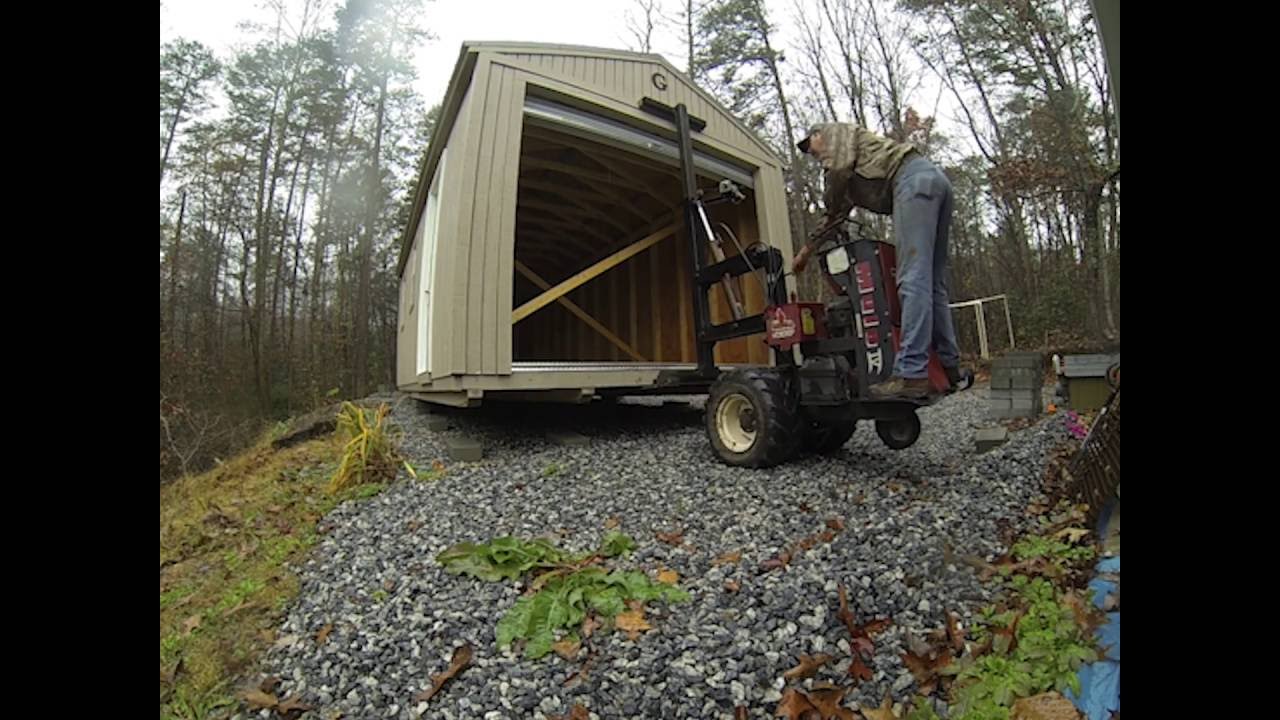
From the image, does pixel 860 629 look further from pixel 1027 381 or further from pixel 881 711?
pixel 1027 381

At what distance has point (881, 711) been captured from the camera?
41.1 inches

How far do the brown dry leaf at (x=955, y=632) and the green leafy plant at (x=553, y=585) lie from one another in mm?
660

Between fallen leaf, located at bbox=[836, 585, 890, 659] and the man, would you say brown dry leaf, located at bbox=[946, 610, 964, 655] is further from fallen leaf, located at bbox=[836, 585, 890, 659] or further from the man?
the man

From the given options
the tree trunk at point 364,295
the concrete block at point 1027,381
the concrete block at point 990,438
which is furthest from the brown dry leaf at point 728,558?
the tree trunk at point 364,295

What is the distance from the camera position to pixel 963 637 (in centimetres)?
122

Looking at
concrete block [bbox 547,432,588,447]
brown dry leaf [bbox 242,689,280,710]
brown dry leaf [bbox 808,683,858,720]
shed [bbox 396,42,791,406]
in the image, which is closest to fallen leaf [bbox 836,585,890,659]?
brown dry leaf [bbox 808,683,858,720]

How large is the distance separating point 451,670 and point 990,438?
288 cm

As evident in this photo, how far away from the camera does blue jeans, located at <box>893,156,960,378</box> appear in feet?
6.69

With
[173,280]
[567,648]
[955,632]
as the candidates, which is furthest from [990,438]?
[173,280]

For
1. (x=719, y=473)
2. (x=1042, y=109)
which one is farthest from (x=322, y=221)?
(x=1042, y=109)

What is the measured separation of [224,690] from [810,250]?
8.61 feet

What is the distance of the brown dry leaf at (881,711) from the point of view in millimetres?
1031

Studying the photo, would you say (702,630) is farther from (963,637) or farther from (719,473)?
(719,473)
